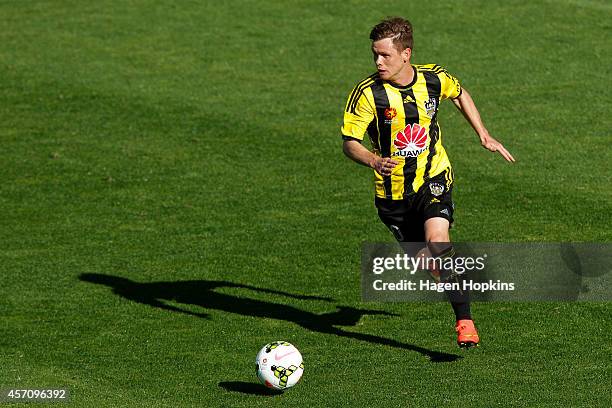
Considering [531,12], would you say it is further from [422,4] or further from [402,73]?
[402,73]

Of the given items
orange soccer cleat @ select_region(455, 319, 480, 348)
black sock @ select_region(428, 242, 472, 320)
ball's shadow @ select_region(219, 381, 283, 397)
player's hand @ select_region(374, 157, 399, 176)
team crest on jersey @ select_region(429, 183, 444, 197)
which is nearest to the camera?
player's hand @ select_region(374, 157, 399, 176)

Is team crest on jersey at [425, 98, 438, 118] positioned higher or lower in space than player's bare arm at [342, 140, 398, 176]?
higher

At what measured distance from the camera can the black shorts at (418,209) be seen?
11.2m

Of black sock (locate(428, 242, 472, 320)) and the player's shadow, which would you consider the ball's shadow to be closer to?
the player's shadow

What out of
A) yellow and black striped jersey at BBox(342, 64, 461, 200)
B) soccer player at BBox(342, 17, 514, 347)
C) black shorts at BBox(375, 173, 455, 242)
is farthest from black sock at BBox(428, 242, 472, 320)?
yellow and black striped jersey at BBox(342, 64, 461, 200)

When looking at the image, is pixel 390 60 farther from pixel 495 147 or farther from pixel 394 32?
pixel 495 147

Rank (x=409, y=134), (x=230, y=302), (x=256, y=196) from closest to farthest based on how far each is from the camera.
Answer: (x=409, y=134) → (x=230, y=302) → (x=256, y=196)

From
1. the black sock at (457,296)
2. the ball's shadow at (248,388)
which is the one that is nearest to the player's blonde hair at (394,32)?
the black sock at (457,296)

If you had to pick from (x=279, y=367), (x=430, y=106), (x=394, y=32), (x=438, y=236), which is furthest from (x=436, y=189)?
(x=279, y=367)

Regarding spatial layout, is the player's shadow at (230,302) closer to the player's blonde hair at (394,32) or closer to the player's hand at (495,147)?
the player's hand at (495,147)

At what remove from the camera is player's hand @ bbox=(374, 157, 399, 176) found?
10.1 metres

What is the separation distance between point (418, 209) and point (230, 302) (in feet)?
9.52

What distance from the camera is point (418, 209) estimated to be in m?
11.3

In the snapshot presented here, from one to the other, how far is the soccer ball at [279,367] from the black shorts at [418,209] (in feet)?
6.03
